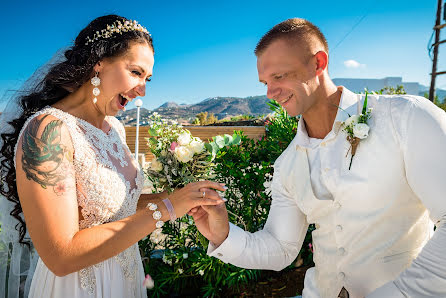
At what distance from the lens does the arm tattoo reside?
1530 millimetres

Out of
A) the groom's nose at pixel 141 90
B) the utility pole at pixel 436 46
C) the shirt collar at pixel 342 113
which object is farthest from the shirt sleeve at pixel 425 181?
the utility pole at pixel 436 46

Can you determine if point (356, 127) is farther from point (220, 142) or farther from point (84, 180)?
point (84, 180)

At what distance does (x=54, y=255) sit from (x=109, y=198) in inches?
16.9

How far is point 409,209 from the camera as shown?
1.76 metres

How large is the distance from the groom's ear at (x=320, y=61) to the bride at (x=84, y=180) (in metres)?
1.06

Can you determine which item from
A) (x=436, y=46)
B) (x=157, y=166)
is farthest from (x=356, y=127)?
(x=436, y=46)

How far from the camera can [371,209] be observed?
1754 mm

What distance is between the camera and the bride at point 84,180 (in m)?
1.53

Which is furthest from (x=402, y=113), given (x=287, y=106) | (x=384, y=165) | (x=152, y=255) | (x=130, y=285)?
(x=152, y=255)

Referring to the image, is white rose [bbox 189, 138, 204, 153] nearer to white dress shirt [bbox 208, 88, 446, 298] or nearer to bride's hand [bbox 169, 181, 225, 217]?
bride's hand [bbox 169, 181, 225, 217]

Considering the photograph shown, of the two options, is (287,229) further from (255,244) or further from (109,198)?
(109,198)

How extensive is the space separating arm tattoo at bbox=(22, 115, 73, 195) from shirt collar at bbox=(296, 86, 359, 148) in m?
1.48

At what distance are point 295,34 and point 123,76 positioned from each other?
3.88 feet

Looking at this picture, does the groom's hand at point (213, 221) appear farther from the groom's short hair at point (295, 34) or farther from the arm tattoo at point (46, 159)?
the groom's short hair at point (295, 34)
